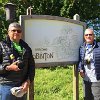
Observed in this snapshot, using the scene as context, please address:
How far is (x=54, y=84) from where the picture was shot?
985 cm

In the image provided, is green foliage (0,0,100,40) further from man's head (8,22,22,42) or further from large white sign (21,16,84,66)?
man's head (8,22,22,42)

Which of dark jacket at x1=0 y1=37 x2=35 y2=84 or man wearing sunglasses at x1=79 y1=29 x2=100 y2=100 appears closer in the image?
dark jacket at x1=0 y1=37 x2=35 y2=84

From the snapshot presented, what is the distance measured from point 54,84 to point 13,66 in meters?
5.01

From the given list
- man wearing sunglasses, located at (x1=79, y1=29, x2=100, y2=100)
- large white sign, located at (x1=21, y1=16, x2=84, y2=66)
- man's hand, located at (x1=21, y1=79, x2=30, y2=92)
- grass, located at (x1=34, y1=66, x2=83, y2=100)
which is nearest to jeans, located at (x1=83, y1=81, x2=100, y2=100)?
man wearing sunglasses, located at (x1=79, y1=29, x2=100, y2=100)

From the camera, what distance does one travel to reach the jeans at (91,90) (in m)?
6.09

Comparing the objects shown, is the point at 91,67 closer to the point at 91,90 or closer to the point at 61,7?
the point at 91,90

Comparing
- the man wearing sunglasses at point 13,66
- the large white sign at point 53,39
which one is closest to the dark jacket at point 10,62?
the man wearing sunglasses at point 13,66

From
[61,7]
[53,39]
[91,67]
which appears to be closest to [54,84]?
[53,39]

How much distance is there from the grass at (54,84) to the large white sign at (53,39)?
7.62 ft

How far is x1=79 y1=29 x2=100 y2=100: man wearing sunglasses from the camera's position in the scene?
6031 millimetres

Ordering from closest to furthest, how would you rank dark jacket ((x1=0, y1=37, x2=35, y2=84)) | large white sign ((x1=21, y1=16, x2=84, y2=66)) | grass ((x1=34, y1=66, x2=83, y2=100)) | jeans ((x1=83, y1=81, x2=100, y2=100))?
dark jacket ((x1=0, y1=37, x2=35, y2=84)) → large white sign ((x1=21, y1=16, x2=84, y2=66)) → jeans ((x1=83, y1=81, x2=100, y2=100)) → grass ((x1=34, y1=66, x2=83, y2=100))

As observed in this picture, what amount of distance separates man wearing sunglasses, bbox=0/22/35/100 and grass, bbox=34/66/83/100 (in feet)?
12.0

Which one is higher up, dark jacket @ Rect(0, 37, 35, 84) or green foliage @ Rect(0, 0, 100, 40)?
green foliage @ Rect(0, 0, 100, 40)

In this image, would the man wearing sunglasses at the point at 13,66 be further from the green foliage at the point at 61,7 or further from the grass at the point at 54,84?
the green foliage at the point at 61,7
